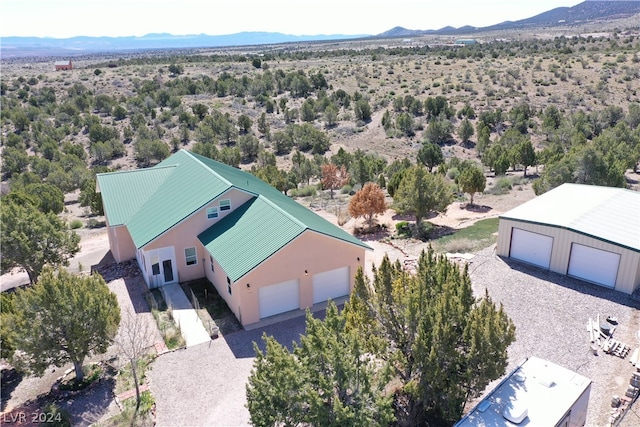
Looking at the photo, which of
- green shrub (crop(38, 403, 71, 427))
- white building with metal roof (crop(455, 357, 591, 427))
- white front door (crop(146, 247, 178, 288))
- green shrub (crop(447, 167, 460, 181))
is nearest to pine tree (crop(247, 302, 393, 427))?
white building with metal roof (crop(455, 357, 591, 427))

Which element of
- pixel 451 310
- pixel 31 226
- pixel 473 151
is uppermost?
pixel 451 310

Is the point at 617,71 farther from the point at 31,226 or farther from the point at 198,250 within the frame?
the point at 31,226

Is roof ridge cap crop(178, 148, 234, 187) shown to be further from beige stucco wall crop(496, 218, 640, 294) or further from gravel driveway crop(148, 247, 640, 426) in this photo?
beige stucco wall crop(496, 218, 640, 294)

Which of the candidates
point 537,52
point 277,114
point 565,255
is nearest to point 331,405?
point 565,255

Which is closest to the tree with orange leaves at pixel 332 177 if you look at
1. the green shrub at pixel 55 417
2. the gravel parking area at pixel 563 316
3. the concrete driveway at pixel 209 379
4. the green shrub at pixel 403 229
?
the green shrub at pixel 403 229

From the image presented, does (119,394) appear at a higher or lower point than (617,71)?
lower

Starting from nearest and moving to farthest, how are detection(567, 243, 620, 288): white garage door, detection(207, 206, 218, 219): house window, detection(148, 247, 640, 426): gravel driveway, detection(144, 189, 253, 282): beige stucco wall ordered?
detection(148, 247, 640, 426): gravel driveway, detection(567, 243, 620, 288): white garage door, detection(144, 189, 253, 282): beige stucco wall, detection(207, 206, 218, 219): house window

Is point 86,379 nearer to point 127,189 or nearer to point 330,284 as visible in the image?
point 330,284
